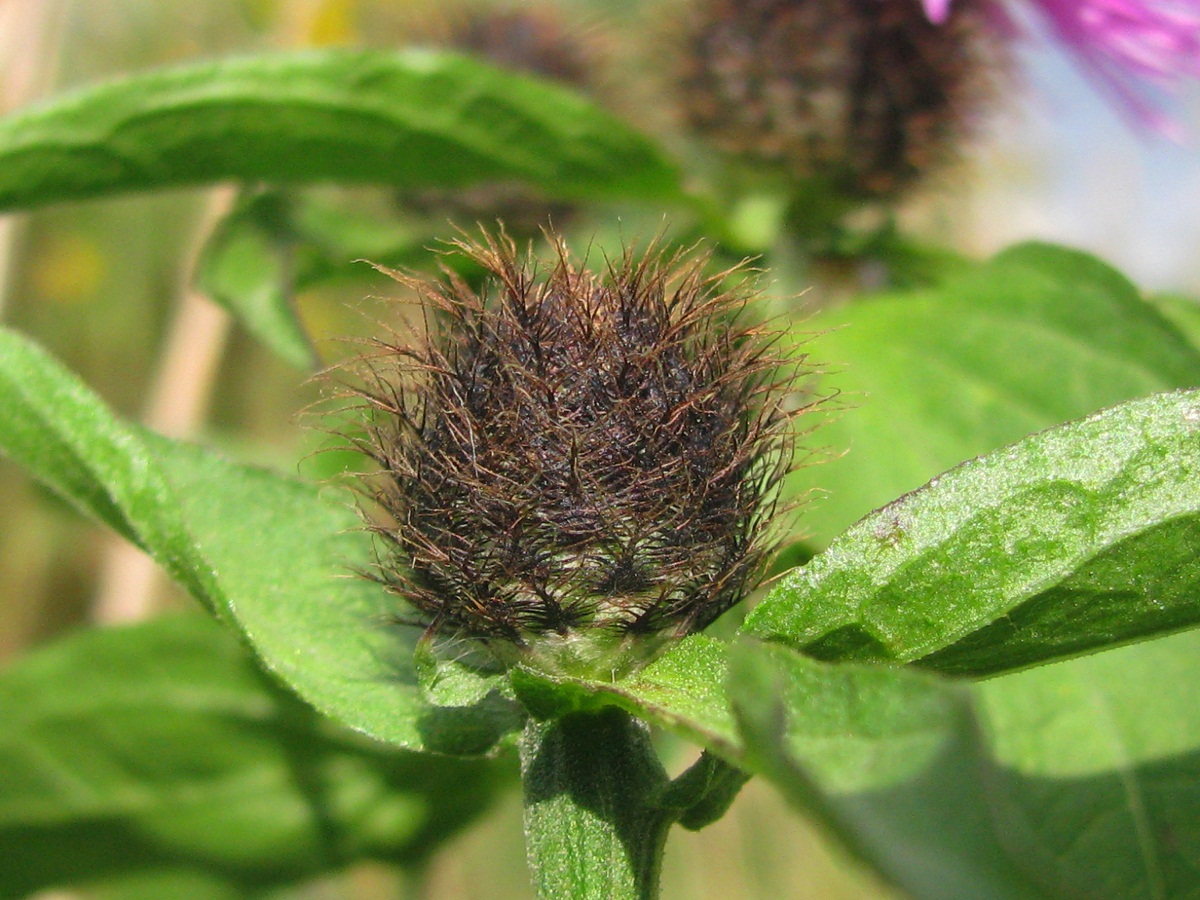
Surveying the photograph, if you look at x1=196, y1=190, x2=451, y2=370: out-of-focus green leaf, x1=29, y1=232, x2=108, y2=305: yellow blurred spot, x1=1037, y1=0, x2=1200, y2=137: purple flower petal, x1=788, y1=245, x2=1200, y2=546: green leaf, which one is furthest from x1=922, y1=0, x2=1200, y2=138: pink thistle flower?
x1=29, y1=232, x2=108, y2=305: yellow blurred spot

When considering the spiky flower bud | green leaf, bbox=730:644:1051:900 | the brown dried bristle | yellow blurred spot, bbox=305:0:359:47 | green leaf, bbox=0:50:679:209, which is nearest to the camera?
green leaf, bbox=730:644:1051:900

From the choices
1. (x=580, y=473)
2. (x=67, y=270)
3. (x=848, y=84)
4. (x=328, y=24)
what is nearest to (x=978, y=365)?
(x=848, y=84)

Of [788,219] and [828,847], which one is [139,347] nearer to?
[788,219]

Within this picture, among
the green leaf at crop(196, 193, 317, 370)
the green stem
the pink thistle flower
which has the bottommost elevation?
the green stem

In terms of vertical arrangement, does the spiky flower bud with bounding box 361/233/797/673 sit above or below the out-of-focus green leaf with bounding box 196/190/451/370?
below

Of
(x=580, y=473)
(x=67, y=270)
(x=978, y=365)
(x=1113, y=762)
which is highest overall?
(x=67, y=270)

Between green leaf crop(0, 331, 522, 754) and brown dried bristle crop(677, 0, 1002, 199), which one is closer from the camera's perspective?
green leaf crop(0, 331, 522, 754)

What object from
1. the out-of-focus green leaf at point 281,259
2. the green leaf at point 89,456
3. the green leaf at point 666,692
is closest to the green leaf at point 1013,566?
the green leaf at point 666,692

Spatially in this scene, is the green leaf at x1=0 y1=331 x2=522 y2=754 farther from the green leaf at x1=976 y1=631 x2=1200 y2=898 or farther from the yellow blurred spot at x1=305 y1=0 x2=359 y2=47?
the yellow blurred spot at x1=305 y1=0 x2=359 y2=47

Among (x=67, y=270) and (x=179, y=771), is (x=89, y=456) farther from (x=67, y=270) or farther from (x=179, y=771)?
(x=67, y=270)
